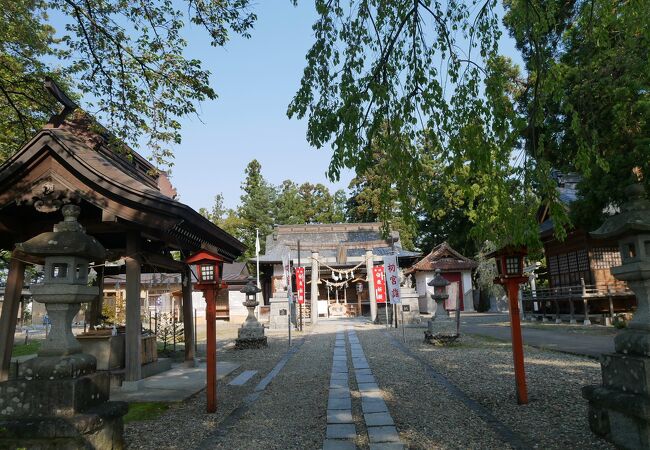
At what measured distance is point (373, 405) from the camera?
6.34 meters

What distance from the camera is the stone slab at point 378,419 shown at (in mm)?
5387

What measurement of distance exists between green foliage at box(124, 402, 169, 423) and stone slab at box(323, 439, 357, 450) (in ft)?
8.87

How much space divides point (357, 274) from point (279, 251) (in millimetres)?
5721

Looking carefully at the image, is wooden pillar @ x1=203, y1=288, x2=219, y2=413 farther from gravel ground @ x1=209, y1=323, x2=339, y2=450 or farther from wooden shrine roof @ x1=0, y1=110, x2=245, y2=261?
wooden shrine roof @ x1=0, y1=110, x2=245, y2=261

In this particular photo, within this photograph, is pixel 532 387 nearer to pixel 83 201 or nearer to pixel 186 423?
pixel 186 423

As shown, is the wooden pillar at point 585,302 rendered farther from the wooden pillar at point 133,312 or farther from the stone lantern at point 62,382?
the stone lantern at point 62,382

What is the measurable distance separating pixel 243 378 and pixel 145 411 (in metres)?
2.86

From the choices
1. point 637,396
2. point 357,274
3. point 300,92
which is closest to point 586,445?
point 637,396

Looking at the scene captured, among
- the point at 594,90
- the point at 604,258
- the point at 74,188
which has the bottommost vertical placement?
the point at 604,258

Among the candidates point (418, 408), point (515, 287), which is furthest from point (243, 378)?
point (515, 287)

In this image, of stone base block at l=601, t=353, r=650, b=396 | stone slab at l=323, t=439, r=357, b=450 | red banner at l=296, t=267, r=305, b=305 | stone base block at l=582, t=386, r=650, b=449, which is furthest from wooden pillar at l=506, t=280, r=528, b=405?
red banner at l=296, t=267, r=305, b=305

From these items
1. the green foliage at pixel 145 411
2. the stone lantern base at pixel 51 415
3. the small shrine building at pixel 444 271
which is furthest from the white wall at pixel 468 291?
the stone lantern base at pixel 51 415

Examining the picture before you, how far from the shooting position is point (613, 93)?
9.94 metres

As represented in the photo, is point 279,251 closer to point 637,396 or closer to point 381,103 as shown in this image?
point 381,103
